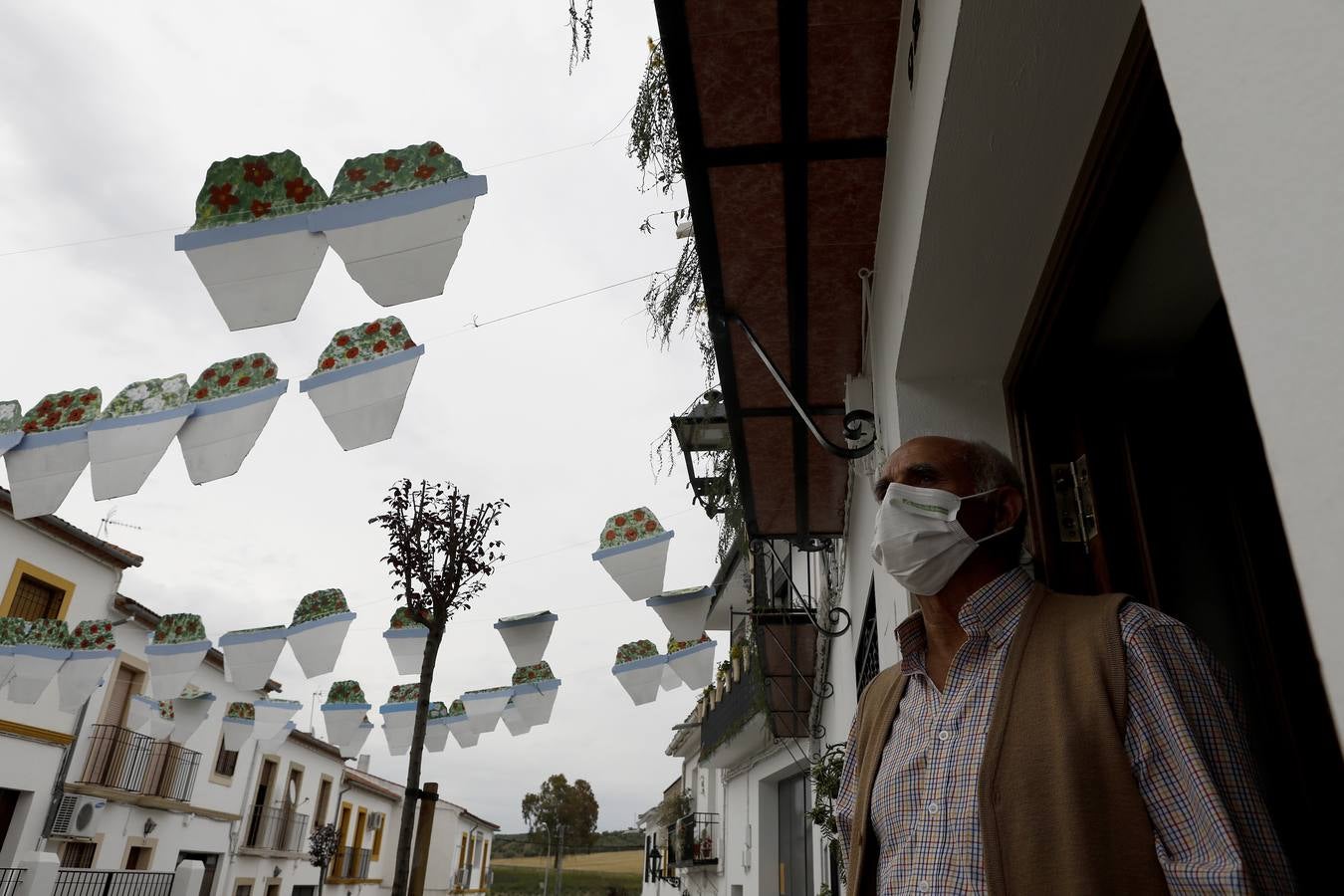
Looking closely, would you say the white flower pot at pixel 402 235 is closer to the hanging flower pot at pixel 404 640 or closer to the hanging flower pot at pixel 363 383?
the hanging flower pot at pixel 363 383

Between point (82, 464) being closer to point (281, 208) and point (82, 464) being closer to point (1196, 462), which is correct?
point (281, 208)

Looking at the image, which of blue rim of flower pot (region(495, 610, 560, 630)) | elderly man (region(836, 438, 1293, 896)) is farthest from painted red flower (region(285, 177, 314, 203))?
blue rim of flower pot (region(495, 610, 560, 630))

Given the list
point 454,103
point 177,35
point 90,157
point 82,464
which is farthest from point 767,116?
point 82,464

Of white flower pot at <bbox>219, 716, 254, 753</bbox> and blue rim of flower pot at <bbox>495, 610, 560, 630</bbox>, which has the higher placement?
blue rim of flower pot at <bbox>495, 610, 560, 630</bbox>

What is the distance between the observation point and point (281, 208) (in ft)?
13.9

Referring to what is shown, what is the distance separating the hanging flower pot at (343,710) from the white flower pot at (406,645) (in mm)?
3022

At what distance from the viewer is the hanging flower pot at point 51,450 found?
21.0 ft

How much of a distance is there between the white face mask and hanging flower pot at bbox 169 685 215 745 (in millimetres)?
16197

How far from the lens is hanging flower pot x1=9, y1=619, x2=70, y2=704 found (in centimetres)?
1064

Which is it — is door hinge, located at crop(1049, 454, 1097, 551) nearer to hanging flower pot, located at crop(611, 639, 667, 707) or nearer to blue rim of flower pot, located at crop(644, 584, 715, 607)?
blue rim of flower pot, located at crop(644, 584, 715, 607)

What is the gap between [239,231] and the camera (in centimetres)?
418

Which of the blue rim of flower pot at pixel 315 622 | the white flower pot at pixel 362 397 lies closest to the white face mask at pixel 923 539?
the white flower pot at pixel 362 397

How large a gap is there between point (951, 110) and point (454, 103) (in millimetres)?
4346

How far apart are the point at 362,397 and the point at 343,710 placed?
337 inches
